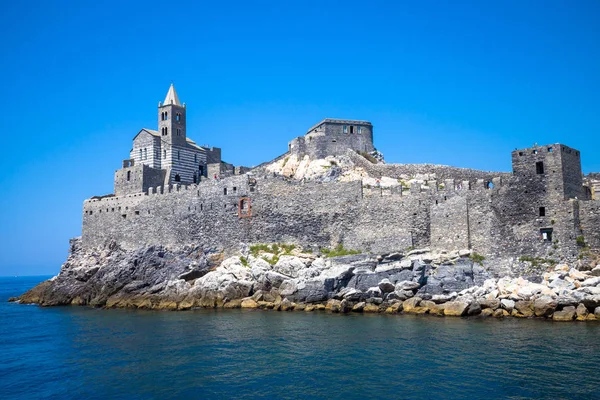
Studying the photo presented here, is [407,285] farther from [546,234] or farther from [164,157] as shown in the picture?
[164,157]

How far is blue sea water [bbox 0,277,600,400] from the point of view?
60.4 feet

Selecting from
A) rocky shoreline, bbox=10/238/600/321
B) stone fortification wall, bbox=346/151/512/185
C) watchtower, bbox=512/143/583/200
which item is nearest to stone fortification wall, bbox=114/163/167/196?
rocky shoreline, bbox=10/238/600/321

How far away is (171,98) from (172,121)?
259cm

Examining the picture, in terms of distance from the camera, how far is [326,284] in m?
35.2

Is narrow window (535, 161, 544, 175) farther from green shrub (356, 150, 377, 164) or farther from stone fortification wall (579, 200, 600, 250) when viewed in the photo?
green shrub (356, 150, 377, 164)

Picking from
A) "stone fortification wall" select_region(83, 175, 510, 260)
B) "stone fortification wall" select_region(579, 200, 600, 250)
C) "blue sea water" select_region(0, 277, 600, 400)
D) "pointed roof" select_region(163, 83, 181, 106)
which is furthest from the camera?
"pointed roof" select_region(163, 83, 181, 106)

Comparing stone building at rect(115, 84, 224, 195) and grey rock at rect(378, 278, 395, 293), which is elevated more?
stone building at rect(115, 84, 224, 195)

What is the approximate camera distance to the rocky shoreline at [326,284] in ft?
96.6

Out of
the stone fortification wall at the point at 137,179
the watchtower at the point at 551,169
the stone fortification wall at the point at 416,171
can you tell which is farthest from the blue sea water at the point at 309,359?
the stone fortification wall at the point at 137,179

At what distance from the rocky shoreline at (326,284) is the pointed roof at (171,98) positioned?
16704mm

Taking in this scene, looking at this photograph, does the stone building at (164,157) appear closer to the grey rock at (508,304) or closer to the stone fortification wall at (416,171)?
the stone fortification wall at (416,171)

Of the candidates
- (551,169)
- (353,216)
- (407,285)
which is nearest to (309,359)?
(407,285)

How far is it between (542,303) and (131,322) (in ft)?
79.0

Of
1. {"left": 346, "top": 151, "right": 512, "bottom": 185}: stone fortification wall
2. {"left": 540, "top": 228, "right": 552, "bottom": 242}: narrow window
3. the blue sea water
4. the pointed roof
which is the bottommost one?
the blue sea water
